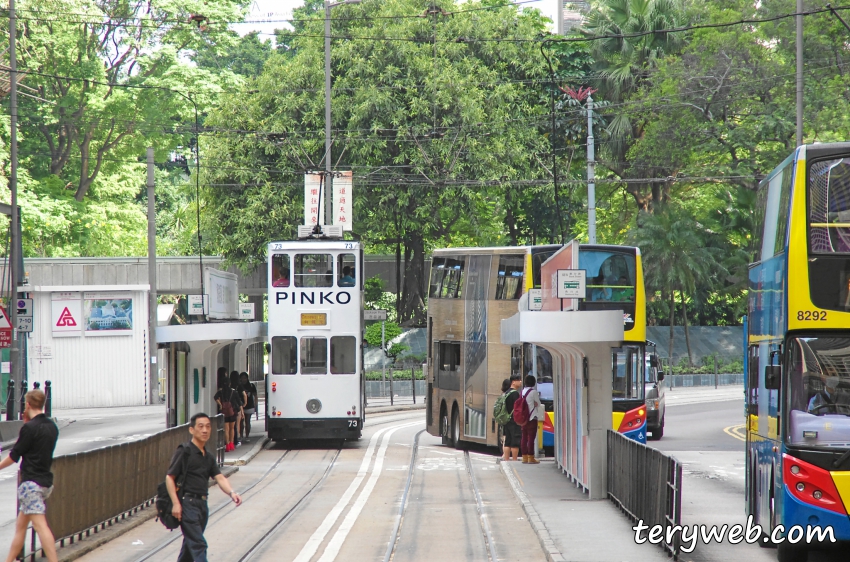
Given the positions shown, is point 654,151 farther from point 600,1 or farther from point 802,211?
point 802,211

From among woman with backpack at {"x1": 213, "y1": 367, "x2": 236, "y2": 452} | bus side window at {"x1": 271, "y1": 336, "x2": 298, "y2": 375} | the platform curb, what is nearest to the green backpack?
the platform curb

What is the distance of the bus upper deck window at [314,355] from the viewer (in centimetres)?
2575

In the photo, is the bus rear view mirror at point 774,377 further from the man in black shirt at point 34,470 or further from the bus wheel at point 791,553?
the man in black shirt at point 34,470

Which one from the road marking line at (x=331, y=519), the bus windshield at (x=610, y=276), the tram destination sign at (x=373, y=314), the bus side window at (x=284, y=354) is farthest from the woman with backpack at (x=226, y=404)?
the bus windshield at (x=610, y=276)

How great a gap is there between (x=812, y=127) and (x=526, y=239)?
20.2 m

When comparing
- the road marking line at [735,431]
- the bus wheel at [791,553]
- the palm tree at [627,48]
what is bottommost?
the road marking line at [735,431]

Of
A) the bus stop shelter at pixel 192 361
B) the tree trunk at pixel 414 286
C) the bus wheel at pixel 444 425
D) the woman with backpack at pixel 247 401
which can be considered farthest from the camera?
the tree trunk at pixel 414 286

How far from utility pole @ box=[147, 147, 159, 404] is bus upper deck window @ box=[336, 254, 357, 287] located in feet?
41.4

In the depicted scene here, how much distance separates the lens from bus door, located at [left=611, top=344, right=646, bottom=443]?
22312mm

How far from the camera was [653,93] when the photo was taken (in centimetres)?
4194

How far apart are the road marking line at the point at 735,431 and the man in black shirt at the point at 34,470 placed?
829 inches

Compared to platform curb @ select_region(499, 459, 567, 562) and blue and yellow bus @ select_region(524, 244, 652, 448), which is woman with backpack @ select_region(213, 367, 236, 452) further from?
blue and yellow bus @ select_region(524, 244, 652, 448)

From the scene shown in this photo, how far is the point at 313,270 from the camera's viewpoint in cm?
2584

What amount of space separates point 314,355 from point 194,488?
1651 cm
